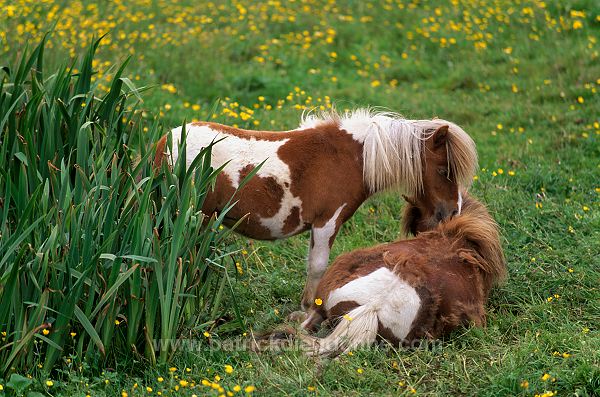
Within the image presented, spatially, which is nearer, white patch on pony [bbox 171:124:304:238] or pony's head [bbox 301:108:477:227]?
white patch on pony [bbox 171:124:304:238]

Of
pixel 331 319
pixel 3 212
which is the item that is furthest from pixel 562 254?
pixel 3 212

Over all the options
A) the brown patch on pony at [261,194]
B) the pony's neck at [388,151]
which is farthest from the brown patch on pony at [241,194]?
the pony's neck at [388,151]

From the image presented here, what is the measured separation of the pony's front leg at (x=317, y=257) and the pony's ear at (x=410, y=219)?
610 millimetres

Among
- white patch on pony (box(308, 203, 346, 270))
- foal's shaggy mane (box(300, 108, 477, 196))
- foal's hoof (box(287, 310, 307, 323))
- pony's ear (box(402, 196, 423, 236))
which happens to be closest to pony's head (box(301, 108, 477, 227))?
foal's shaggy mane (box(300, 108, 477, 196))

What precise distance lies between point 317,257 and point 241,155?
2.53 ft

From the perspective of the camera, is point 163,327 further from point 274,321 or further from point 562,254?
point 562,254

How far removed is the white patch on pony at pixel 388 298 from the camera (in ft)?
15.0

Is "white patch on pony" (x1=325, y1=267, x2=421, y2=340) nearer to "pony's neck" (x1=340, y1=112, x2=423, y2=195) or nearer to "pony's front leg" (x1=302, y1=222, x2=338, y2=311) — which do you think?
"pony's front leg" (x1=302, y1=222, x2=338, y2=311)

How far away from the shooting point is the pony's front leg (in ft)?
17.0

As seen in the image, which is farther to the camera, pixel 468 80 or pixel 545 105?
pixel 468 80

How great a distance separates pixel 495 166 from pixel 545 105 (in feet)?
5.56

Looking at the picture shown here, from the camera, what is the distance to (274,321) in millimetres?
5152

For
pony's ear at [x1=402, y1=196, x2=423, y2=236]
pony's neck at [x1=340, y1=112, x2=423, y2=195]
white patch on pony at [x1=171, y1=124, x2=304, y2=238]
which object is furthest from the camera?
pony's ear at [x1=402, y1=196, x2=423, y2=236]

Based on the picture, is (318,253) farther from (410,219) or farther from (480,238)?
(480,238)
